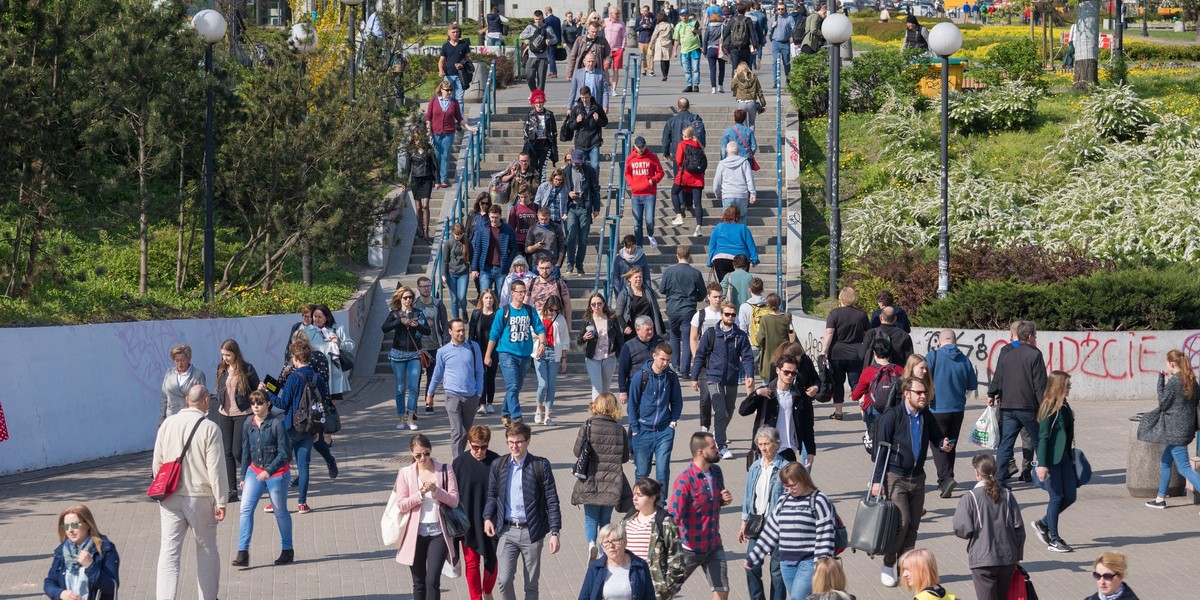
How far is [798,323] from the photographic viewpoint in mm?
19578

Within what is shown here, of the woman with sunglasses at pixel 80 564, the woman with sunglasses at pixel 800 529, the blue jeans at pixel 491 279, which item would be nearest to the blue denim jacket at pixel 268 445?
the woman with sunglasses at pixel 80 564

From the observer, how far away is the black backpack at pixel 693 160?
21.7m

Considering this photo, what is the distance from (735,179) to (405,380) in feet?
22.3

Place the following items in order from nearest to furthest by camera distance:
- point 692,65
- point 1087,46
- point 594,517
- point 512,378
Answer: point 594,517 → point 512,378 → point 1087,46 → point 692,65

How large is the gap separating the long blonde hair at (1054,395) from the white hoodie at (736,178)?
9767mm

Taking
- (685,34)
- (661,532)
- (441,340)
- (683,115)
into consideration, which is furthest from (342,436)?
(685,34)

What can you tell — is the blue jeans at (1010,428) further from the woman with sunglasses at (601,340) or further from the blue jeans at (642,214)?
the blue jeans at (642,214)

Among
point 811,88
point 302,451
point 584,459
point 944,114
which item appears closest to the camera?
point 584,459

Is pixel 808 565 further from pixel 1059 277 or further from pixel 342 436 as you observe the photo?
pixel 1059 277

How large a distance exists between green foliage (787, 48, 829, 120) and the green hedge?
989cm

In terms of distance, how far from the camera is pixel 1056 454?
38.5ft

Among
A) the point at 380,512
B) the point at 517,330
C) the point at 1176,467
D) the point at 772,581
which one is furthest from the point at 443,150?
the point at 772,581

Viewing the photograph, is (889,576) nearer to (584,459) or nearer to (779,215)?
(584,459)

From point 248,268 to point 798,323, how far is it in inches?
285
